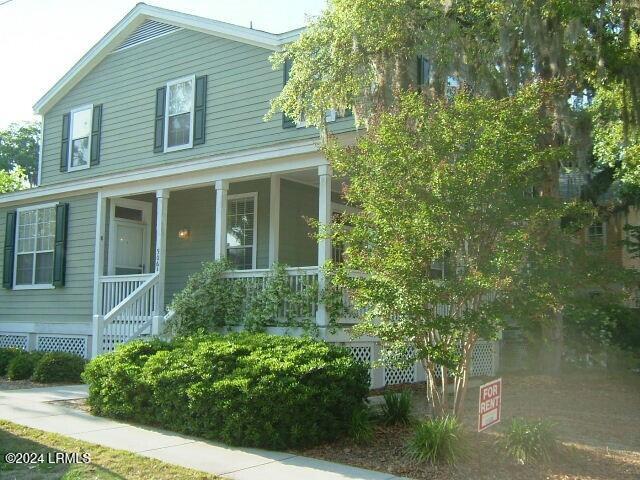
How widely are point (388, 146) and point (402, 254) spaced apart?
1171 millimetres

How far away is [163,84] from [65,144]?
3664mm

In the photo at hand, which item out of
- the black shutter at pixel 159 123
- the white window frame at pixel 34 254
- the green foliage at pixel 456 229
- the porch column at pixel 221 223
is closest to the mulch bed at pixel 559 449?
the green foliage at pixel 456 229

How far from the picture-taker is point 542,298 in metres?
6.67

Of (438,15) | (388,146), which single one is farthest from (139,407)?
(438,15)

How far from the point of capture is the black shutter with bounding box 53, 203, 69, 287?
15445 mm

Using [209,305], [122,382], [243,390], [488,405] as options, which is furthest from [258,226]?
[488,405]

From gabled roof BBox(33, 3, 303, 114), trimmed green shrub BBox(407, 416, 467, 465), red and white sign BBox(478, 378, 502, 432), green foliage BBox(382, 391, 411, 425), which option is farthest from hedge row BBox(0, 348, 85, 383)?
red and white sign BBox(478, 378, 502, 432)

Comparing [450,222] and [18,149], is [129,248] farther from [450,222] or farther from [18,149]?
[18,149]

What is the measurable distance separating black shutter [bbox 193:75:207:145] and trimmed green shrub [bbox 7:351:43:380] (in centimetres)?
588

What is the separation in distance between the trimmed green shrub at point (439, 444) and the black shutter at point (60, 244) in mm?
11312

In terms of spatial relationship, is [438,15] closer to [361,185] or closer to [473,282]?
[361,185]

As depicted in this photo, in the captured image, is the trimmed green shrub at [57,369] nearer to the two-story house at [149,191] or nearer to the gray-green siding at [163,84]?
the two-story house at [149,191]

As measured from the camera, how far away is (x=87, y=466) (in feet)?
20.5

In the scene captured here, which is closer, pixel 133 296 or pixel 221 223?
pixel 221 223
